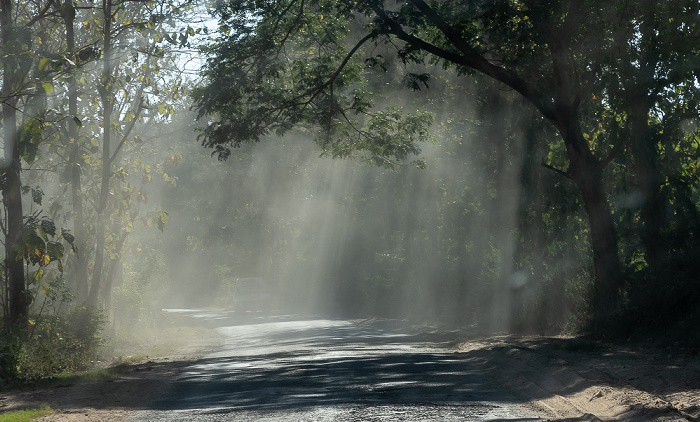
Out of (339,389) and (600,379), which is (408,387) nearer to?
(339,389)

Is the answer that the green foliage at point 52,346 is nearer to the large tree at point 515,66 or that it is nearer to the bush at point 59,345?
the bush at point 59,345

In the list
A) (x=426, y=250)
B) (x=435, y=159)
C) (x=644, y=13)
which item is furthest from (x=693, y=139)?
(x=426, y=250)

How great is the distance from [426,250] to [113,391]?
86.3 feet

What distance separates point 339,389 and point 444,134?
72.6 ft

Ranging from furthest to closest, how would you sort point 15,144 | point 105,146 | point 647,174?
point 105,146, point 647,174, point 15,144

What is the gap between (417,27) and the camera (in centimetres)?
1812

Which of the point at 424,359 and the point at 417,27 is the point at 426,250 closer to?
the point at 417,27

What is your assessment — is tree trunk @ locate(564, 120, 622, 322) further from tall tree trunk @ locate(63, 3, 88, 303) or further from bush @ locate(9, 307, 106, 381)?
tall tree trunk @ locate(63, 3, 88, 303)

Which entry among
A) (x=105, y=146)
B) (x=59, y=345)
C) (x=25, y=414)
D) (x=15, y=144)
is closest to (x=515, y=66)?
(x=105, y=146)

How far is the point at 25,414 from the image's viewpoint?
30.9 ft

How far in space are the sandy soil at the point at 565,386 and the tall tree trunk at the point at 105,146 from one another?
6604 millimetres

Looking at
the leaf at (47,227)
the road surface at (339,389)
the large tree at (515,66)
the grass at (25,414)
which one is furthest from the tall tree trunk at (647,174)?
the grass at (25,414)

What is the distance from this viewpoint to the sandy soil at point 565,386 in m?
8.50

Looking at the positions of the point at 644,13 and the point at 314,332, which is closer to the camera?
the point at 644,13
